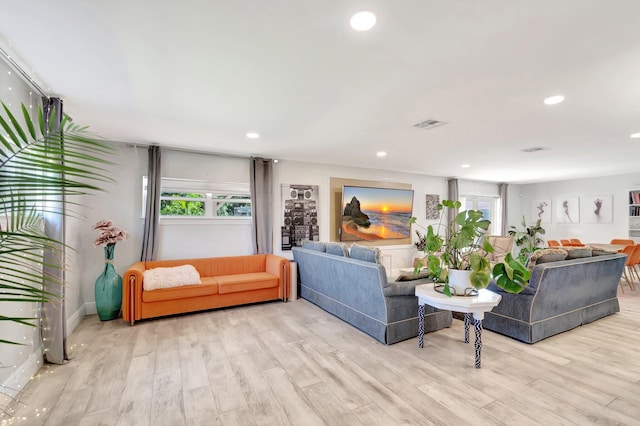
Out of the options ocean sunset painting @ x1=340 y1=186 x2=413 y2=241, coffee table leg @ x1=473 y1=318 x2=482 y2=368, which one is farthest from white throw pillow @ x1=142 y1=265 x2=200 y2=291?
coffee table leg @ x1=473 y1=318 x2=482 y2=368

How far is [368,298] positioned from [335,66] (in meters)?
2.34

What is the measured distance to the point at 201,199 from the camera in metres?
4.94

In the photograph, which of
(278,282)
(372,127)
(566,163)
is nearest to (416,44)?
(372,127)

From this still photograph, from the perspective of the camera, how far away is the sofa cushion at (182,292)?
150 inches

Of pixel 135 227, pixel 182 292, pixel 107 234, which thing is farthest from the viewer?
pixel 135 227

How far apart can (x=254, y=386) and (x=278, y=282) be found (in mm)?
2300

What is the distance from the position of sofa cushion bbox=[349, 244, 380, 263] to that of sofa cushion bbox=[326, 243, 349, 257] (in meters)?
0.16

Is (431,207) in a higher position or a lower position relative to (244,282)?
higher

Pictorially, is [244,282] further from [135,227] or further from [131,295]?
[135,227]

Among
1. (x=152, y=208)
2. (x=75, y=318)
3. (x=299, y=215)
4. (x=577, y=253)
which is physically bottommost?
(x=75, y=318)

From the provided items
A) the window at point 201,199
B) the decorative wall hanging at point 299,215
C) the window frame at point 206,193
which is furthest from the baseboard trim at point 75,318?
the decorative wall hanging at point 299,215

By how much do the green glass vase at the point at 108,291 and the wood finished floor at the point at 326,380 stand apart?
1.01 ft

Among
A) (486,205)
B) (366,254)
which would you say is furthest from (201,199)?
(486,205)

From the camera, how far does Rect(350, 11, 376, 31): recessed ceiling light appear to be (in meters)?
1.67
